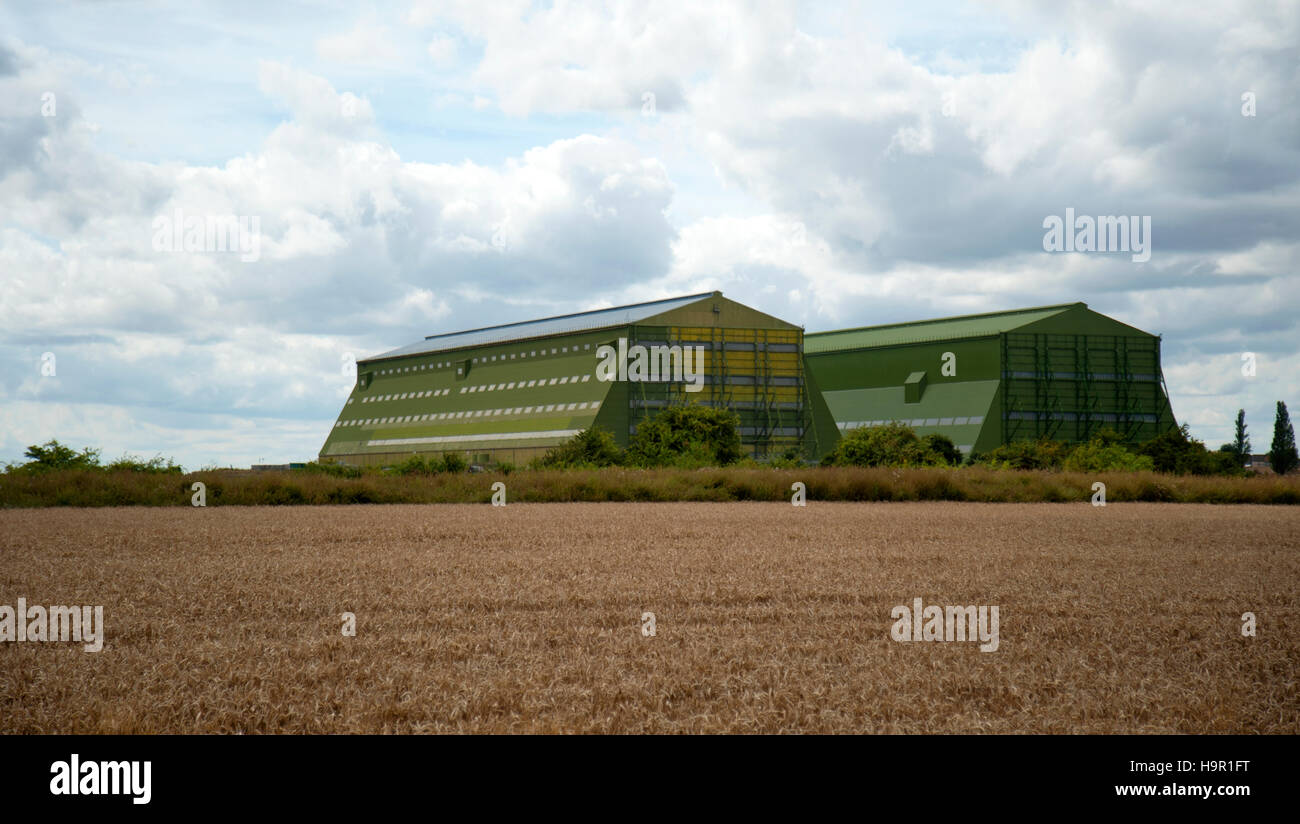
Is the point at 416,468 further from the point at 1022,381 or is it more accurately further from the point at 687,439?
the point at 1022,381

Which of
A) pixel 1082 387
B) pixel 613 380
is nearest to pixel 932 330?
pixel 1082 387

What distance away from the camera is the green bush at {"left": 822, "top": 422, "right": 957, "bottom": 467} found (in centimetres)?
4459

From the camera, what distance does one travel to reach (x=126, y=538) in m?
17.5

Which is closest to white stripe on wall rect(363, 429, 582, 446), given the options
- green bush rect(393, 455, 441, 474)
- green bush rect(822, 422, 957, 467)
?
green bush rect(822, 422, 957, 467)

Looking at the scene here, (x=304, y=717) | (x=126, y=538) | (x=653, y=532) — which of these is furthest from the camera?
(x=653, y=532)

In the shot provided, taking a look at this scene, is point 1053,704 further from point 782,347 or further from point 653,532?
point 782,347

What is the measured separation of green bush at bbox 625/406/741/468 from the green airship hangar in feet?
40.8

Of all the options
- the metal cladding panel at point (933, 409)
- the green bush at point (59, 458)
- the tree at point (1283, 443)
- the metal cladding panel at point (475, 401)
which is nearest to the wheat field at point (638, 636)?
the green bush at point (59, 458)

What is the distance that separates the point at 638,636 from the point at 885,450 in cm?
3826

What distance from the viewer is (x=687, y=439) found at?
46969 mm

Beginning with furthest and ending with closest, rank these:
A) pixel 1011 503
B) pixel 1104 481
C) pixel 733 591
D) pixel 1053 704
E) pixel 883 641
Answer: pixel 1104 481 < pixel 1011 503 < pixel 733 591 < pixel 883 641 < pixel 1053 704
